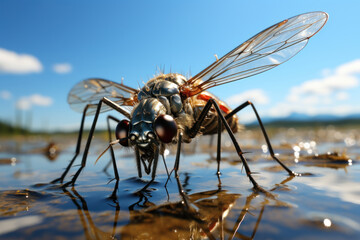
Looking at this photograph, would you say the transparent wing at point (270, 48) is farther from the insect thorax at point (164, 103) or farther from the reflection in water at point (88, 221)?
the reflection in water at point (88, 221)

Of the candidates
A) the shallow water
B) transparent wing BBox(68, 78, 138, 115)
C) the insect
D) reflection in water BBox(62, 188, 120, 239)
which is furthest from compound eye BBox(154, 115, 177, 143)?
transparent wing BBox(68, 78, 138, 115)

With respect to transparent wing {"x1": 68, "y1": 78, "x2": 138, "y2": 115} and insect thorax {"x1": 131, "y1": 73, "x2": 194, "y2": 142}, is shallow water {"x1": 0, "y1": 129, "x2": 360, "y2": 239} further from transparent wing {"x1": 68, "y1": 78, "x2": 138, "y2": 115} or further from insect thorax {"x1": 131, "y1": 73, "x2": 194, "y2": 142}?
transparent wing {"x1": 68, "y1": 78, "x2": 138, "y2": 115}

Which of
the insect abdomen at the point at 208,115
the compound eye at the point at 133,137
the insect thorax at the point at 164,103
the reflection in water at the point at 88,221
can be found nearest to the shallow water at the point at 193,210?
the reflection in water at the point at 88,221

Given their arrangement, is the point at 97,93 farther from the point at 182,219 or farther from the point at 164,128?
the point at 182,219

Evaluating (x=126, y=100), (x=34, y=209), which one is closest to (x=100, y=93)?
(x=126, y=100)

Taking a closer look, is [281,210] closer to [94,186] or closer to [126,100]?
[94,186]

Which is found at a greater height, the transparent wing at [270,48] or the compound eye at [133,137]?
the transparent wing at [270,48]

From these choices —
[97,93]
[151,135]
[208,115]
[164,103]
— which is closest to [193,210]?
[151,135]
